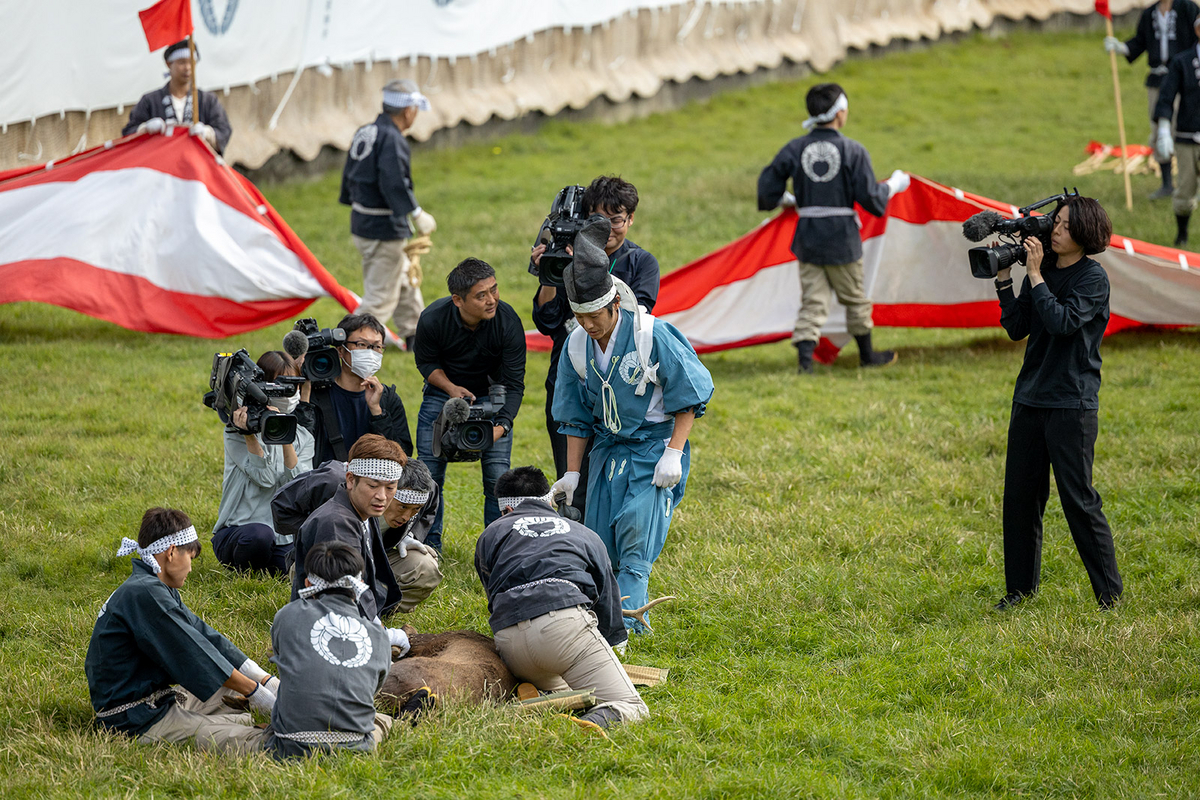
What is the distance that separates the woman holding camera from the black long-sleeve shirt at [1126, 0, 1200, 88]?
1084 cm

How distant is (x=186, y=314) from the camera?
998 centimetres

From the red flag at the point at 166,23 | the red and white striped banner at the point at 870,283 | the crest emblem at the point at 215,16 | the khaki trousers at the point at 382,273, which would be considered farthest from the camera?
the crest emblem at the point at 215,16

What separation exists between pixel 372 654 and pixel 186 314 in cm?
659

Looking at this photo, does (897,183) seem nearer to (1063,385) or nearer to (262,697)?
(1063,385)

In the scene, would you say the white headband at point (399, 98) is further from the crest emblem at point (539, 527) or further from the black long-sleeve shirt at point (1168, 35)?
the black long-sleeve shirt at point (1168, 35)

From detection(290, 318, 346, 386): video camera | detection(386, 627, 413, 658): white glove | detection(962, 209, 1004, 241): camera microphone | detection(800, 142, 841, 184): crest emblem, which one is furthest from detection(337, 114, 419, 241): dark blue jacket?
detection(386, 627, 413, 658): white glove

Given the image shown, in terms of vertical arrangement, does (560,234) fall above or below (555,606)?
above

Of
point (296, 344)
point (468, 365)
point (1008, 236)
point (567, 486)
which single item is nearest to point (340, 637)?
point (567, 486)

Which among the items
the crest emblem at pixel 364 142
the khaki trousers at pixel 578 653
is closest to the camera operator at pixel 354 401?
the khaki trousers at pixel 578 653

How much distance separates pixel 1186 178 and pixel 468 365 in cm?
859

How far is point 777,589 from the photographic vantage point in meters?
5.85

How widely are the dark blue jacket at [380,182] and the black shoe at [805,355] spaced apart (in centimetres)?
341

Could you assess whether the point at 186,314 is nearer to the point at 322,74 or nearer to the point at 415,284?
the point at 415,284

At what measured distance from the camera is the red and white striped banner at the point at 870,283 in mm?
10023
